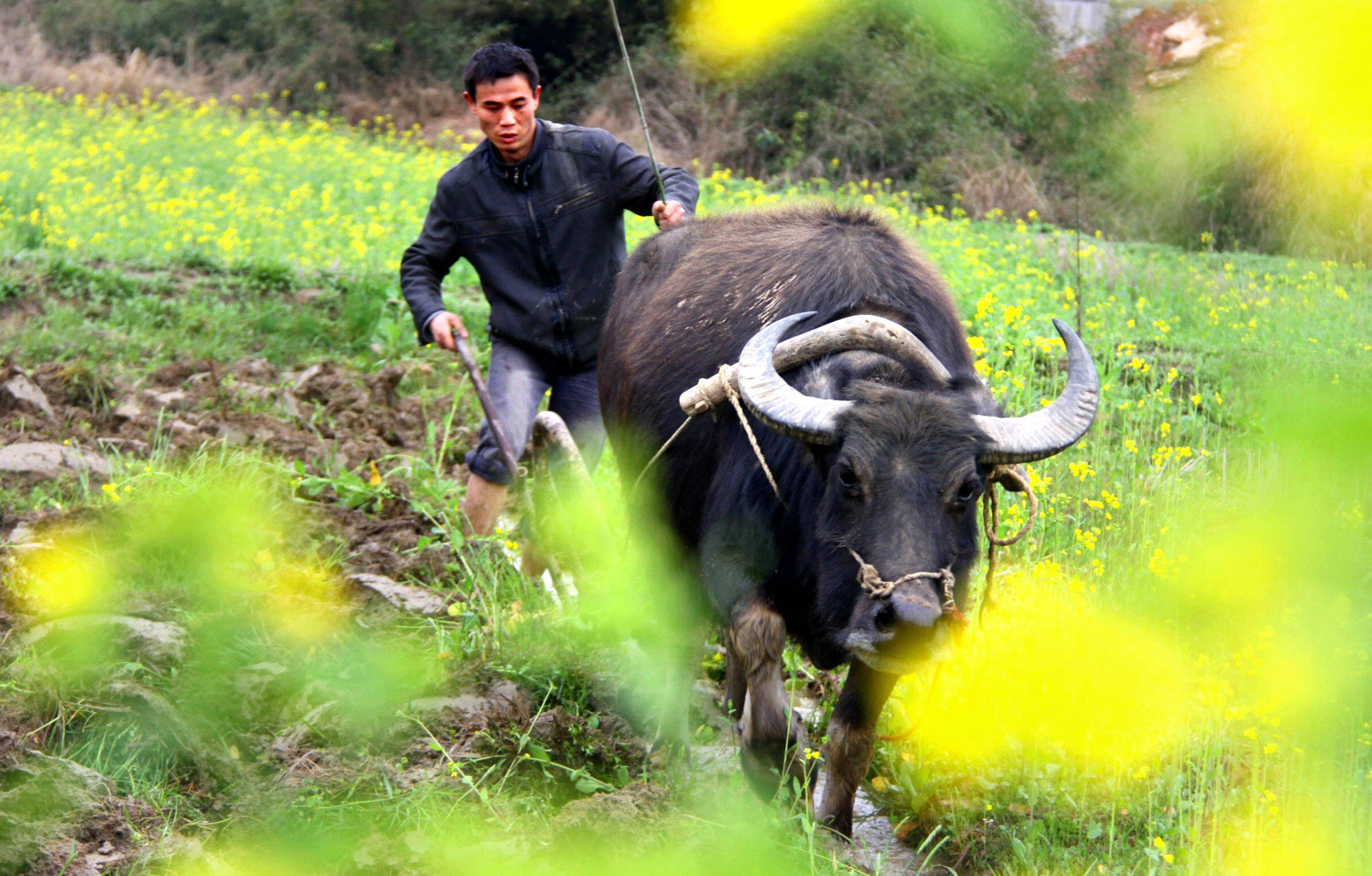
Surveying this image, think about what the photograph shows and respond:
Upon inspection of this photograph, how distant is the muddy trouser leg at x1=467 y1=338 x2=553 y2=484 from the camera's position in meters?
4.73

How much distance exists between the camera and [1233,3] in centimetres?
114

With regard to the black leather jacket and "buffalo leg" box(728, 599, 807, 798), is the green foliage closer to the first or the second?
the black leather jacket

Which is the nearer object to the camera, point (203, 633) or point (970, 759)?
point (970, 759)

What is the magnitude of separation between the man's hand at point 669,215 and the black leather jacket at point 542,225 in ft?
0.69

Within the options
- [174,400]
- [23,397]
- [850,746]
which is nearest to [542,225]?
[850,746]

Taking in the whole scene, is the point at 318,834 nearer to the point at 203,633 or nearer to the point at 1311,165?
the point at 203,633

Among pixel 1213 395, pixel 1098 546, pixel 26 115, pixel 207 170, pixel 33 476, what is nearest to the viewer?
pixel 1098 546

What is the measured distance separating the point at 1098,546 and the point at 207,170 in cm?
1130

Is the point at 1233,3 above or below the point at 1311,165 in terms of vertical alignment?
above

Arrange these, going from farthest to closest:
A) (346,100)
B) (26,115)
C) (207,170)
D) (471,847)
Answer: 1. (346,100)
2. (26,115)
3. (207,170)
4. (471,847)

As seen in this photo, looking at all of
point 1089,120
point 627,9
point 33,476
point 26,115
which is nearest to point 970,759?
point 1089,120

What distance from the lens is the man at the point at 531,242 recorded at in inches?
189

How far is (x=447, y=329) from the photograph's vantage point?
14.8 ft

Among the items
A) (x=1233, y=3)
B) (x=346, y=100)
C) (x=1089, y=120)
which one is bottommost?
(x=346, y=100)
